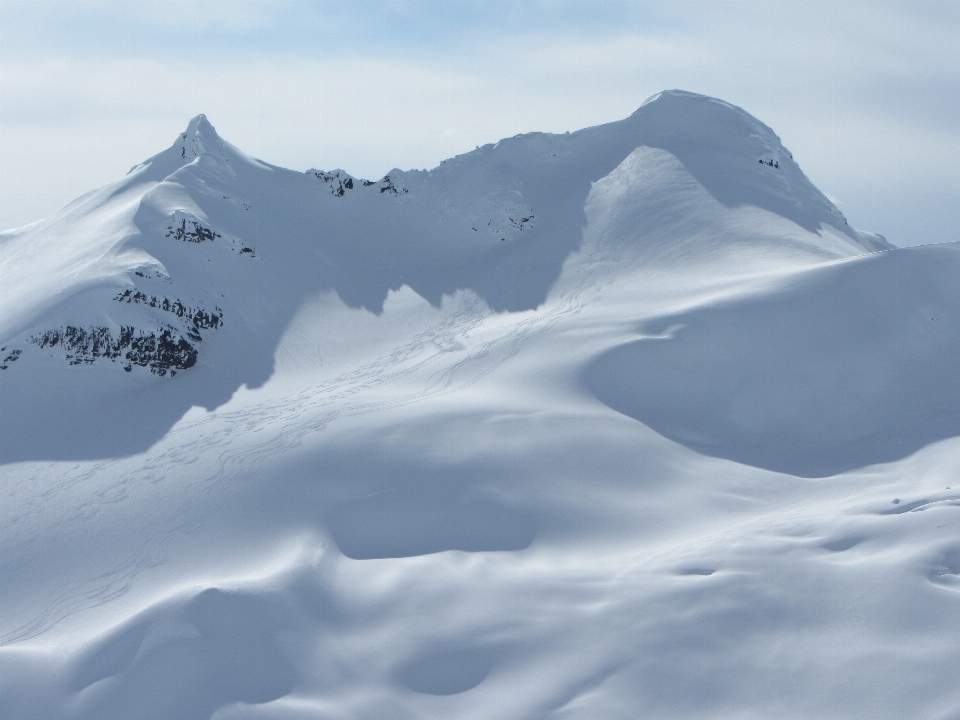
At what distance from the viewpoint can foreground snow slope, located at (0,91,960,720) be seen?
41.7 ft

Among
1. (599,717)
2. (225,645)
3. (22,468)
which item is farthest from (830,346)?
(22,468)

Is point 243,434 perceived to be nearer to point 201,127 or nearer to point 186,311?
point 186,311

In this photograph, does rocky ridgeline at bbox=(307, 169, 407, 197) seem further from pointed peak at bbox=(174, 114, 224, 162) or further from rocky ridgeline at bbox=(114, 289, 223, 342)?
rocky ridgeline at bbox=(114, 289, 223, 342)

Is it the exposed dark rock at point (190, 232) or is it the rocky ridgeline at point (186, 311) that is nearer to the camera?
the rocky ridgeline at point (186, 311)

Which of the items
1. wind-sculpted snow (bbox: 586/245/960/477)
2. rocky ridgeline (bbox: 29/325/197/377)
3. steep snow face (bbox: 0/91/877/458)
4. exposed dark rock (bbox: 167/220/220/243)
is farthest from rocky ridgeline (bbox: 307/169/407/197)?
wind-sculpted snow (bbox: 586/245/960/477)

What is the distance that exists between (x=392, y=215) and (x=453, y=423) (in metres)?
20.6

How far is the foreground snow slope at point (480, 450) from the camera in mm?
Answer: 12711

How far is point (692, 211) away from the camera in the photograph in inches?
1336

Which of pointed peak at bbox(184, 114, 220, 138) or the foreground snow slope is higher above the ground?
pointed peak at bbox(184, 114, 220, 138)

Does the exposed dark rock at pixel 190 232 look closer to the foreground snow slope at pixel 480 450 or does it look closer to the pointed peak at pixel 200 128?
the foreground snow slope at pixel 480 450

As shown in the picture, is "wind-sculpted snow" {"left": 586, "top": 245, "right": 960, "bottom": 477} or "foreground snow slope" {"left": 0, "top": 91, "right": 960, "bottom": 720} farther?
"wind-sculpted snow" {"left": 586, "top": 245, "right": 960, "bottom": 477}

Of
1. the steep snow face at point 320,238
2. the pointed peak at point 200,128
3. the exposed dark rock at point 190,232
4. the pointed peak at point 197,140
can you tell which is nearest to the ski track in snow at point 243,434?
the steep snow face at point 320,238

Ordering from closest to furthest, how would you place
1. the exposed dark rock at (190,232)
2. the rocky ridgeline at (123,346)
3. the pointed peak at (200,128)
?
the rocky ridgeline at (123,346) < the exposed dark rock at (190,232) < the pointed peak at (200,128)

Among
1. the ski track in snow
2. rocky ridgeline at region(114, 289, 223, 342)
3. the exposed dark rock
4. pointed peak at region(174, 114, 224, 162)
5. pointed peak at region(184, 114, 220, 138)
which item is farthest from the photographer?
pointed peak at region(184, 114, 220, 138)
